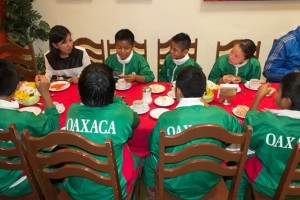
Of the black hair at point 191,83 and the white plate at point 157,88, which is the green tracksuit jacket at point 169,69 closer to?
the white plate at point 157,88

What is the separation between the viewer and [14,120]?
1505 millimetres

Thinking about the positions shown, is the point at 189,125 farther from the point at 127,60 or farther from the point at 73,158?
the point at 127,60

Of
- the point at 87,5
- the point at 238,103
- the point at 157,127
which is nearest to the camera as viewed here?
the point at 157,127

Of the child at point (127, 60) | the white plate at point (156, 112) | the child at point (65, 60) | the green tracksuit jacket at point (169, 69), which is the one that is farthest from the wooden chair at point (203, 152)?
the child at point (65, 60)

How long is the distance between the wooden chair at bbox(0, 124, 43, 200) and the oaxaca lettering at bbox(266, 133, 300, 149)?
1.35 m

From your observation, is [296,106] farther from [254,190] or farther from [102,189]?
[102,189]

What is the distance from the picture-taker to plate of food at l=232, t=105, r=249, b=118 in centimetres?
188

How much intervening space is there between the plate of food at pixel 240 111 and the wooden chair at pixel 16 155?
1389 mm

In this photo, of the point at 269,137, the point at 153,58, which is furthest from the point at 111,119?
the point at 153,58

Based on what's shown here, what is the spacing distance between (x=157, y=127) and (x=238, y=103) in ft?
2.66

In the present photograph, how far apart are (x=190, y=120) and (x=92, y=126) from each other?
0.53 metres

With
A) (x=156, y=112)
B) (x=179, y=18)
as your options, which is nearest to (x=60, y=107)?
(x=156, y=112)

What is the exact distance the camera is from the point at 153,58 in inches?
157

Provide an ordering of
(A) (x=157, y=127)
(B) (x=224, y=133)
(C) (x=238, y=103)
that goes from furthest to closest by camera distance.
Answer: (C) (x=238, y=103) < (A) (x=157, y=127) < (B) (x=224, y=133)
